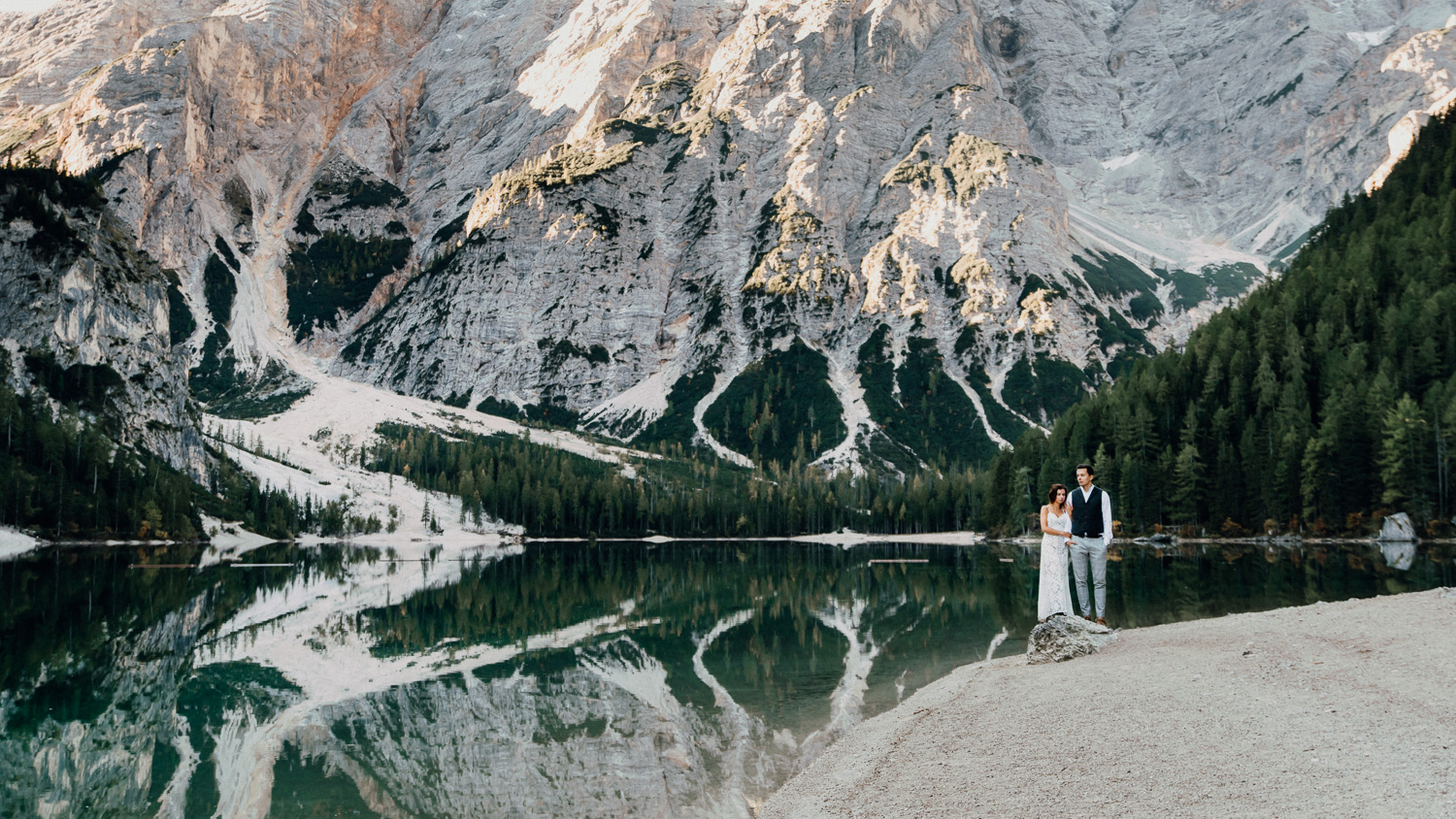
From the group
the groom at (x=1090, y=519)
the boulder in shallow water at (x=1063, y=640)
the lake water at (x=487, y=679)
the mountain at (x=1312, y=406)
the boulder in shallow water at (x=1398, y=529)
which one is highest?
the mountain at (x=1312, y=406)

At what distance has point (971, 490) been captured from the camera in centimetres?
15762

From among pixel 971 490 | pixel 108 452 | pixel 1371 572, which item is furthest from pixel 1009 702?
pixel 971 490

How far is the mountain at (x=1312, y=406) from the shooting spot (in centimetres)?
7706

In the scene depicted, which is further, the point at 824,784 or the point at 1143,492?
the point at 1143,492

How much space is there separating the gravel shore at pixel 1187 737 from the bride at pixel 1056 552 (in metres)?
2.21

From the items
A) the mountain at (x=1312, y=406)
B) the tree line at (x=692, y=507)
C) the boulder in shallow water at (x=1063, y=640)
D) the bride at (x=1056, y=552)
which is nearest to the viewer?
the boulder in shallow water at (x=1063, y=640)

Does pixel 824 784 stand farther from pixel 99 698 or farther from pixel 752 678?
pixel 99 698

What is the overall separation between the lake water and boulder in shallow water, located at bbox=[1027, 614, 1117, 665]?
366 cm

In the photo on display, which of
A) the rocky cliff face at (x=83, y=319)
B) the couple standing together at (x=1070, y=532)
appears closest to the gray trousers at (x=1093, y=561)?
the couple standing together at (x=1070, y=532)

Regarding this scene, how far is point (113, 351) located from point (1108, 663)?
15223cm

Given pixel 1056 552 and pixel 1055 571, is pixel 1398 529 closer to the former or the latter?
pixel 1055 571

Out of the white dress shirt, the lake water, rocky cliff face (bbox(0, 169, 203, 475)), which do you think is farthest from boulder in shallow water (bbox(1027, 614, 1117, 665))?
rocky cliff face (bbox(0, 169, 203, 475))

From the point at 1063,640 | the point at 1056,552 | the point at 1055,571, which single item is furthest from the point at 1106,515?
the point at 1063,640

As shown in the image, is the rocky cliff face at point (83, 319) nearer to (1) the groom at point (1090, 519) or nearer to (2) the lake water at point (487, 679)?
(2) the lake water at point (487, 679)
